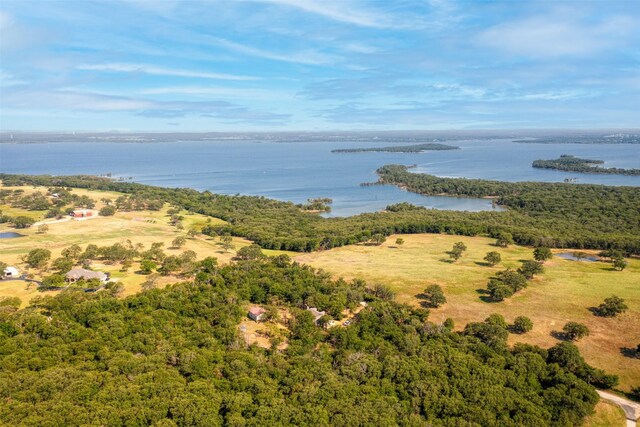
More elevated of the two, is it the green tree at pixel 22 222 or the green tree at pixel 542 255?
the green tree at pixel 22 222

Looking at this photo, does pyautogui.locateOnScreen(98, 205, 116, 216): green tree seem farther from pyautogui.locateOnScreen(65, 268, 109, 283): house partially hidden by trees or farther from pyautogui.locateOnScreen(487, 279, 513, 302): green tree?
pyautogui.locateOnScreen(487, 279, 513, 302): green tree

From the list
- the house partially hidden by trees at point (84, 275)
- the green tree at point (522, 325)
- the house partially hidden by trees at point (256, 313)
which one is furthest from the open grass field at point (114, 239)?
the green tree at point (522, 325)

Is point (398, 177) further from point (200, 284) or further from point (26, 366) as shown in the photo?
point (26, 366)

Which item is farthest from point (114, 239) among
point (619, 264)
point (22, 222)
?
point (619, 264)

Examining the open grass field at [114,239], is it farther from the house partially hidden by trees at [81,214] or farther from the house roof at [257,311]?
the house roof at [257,311]

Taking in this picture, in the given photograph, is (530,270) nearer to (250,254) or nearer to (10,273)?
(250,254)


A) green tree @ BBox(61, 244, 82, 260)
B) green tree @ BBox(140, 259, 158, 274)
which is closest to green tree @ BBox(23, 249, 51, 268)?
green tree @ BBox(61, 244, 82, 260)

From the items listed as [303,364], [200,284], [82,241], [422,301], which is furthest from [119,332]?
[82,241]
